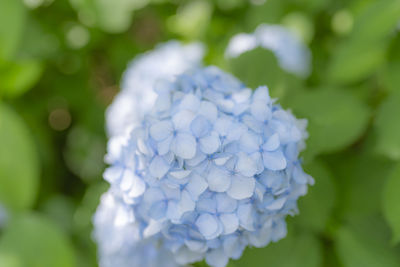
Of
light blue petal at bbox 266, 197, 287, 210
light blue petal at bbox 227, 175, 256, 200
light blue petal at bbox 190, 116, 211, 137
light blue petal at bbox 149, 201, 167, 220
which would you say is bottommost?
light blue petal at bbox 149, 201, 167, 220

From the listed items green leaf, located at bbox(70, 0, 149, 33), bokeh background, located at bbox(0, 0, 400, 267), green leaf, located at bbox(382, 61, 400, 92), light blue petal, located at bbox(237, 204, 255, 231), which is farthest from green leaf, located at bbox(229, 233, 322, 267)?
green leaf, located at bbox(70, 0, 149, 33)

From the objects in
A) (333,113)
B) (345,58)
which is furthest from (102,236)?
(345,58)

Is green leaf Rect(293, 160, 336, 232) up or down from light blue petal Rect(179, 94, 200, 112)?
down

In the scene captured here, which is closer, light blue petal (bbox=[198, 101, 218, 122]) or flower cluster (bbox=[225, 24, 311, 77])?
light blue petal (bbox=[198, 101, 218, 122])

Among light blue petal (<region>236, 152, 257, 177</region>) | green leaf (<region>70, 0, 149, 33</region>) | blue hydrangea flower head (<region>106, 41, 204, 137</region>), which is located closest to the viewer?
light blue petal (<region>236, 152, 257, 177</region>)

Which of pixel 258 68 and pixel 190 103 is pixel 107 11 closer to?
pixel 258 68

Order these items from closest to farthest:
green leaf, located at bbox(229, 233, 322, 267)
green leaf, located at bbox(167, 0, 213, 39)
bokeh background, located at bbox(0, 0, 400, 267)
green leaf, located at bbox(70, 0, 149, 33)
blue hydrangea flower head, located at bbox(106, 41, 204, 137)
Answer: green leaf, located at bbox(229, 233, 322, 267)
bokeh background, located at bbox(0, 0, 400, 267)
blue hydrangea flower head, located at bbox(106, 41, 204, 137)
green leaf, located at bbox(70, 0, 149, 33)
green leaf, located at bbox(167, 0, 213, 39)

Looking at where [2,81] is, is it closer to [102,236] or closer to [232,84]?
[102,236]

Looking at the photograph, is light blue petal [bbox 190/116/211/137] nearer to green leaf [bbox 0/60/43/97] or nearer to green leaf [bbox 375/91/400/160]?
green leaf [bbox 375/91/400/160]

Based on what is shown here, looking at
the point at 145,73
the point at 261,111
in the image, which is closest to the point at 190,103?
the point at 261,111
